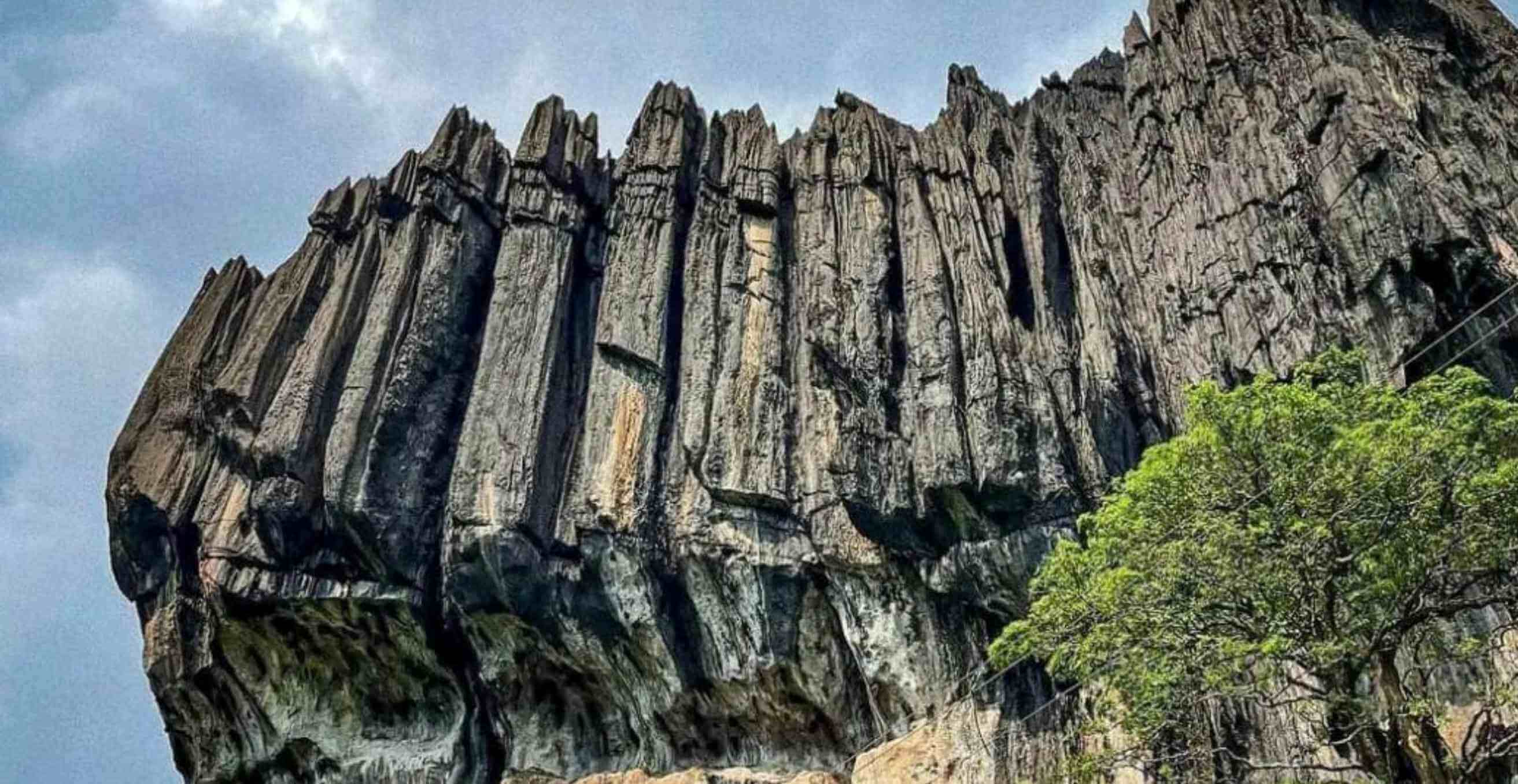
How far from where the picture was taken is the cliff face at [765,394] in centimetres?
2273

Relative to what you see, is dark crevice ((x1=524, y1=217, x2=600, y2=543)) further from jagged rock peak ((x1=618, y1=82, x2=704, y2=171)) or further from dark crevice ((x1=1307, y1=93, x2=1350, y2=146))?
dark crevice ((x1=1307, y1=93, x2=1350, y2=146))

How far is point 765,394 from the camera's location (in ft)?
84.4

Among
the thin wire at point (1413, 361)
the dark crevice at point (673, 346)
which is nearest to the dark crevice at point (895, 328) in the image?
the dark crevice at point (673, 346)

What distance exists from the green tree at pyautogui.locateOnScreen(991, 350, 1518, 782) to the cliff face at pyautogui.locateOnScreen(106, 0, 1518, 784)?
6.44 m

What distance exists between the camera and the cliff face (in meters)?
22.7

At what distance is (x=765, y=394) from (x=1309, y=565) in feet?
43.2

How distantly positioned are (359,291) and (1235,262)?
1815 centimetres

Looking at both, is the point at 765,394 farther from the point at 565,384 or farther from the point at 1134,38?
the point at 1134,38

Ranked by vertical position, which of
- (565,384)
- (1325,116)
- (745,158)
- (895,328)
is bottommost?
(895,328)

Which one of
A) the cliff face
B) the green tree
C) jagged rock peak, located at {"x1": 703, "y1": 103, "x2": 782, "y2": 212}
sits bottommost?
the green tree

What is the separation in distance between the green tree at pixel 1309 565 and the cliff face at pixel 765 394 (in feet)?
21.1

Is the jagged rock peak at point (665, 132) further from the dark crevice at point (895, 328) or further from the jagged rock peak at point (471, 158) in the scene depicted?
the dark crevice at point (895, 328)

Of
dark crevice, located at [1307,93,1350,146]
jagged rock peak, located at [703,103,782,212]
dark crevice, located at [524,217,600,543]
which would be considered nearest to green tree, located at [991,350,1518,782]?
dark crevice, located at [1307,93,1350,146]

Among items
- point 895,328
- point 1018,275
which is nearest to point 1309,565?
point 895,328
